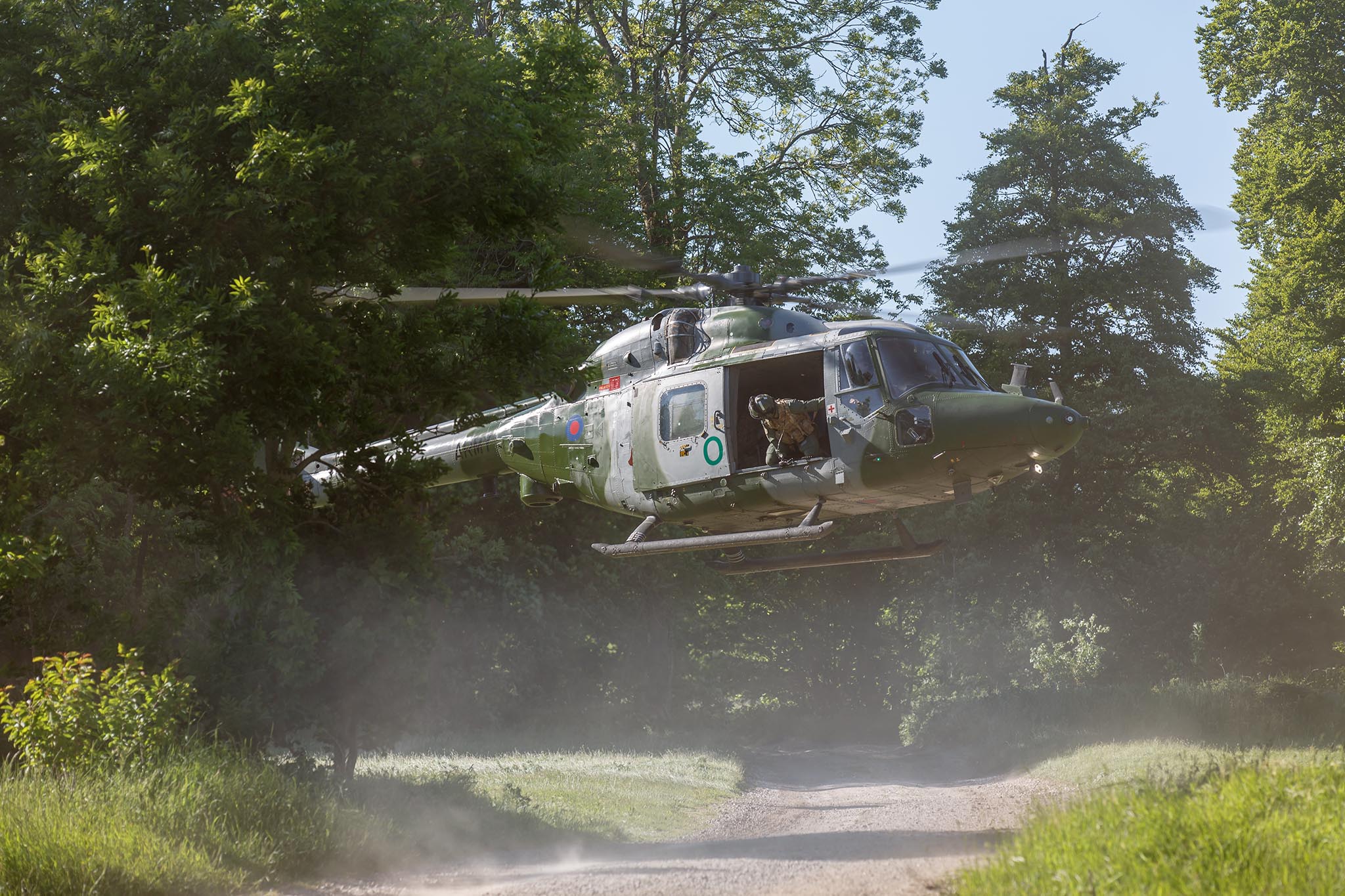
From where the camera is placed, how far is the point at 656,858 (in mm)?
10375

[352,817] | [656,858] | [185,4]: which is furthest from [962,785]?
[185,4]

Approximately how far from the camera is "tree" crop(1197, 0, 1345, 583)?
26375mm

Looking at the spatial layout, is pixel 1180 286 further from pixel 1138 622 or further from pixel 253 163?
pixel 253 163

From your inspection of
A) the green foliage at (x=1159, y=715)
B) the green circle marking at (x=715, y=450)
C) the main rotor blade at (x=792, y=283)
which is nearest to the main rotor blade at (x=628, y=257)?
the main rotor blade at (x=792, y=283)

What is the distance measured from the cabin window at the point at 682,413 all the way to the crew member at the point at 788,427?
2.39 ft

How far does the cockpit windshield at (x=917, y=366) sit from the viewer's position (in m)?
13.0

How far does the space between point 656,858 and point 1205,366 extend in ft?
87.3

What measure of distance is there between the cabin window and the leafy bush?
634 centimetres

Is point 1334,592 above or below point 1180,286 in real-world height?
below

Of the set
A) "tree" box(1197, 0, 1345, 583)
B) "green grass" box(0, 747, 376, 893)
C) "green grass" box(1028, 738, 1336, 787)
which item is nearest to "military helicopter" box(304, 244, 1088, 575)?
"green grass" box(1028, 738, 1336, 787)

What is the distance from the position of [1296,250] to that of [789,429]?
19.5 metres

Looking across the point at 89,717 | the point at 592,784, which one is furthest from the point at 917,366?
the point at 89,717

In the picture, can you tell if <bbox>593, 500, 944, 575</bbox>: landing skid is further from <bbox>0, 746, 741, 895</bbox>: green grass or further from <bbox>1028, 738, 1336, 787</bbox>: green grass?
<bbox>1028, 738, 1336, 787</bbox>: green grass

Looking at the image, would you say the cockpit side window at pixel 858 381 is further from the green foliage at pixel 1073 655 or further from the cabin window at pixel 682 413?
the green foliage at pixel 1073 655
